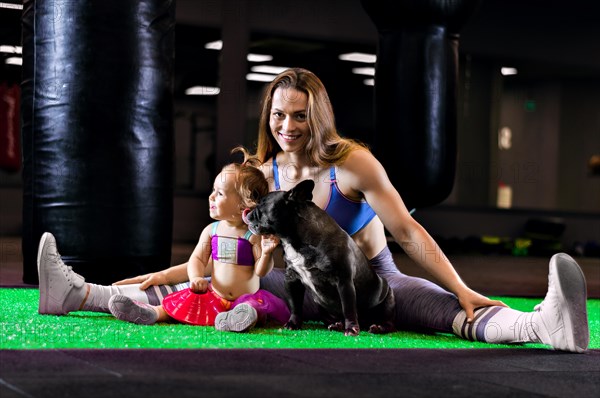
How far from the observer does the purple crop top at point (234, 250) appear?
262 centimetres

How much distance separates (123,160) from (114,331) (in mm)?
1434

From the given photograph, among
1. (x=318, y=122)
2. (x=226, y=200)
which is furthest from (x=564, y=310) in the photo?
(x=226, y=200)

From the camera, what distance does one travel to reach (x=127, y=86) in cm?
373

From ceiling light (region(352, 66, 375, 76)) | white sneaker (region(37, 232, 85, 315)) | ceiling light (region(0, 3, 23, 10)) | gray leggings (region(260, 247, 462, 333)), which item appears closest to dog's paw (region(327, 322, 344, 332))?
gray leggings (region(260, 247, 462, 333))

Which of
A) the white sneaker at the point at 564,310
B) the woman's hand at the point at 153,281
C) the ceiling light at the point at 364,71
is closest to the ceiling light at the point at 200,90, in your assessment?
the ceiling light at the point at 364,71

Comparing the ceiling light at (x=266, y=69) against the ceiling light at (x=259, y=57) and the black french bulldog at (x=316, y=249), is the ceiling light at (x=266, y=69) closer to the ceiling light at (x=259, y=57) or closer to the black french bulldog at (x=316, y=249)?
the ceiling light at (x=259, y=57)

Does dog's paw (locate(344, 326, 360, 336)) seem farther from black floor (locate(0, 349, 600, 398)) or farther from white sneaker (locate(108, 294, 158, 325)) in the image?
white sneaker (locate(108, 294, 158, 325))

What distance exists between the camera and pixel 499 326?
2439mm

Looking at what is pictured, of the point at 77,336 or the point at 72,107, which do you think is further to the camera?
the point at 72,107

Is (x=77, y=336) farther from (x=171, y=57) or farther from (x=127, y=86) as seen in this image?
(x=171, y=57)

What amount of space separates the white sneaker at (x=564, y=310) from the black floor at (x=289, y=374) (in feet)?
0.25

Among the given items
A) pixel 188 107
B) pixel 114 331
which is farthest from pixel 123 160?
pixel 188 107

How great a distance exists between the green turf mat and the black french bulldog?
0.39ft

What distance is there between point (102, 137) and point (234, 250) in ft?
4.16
